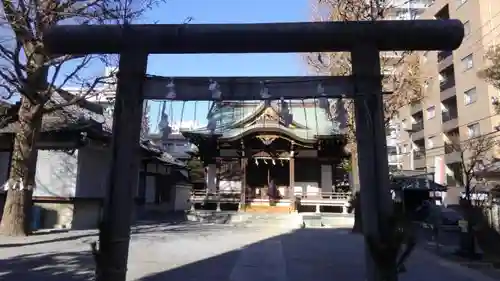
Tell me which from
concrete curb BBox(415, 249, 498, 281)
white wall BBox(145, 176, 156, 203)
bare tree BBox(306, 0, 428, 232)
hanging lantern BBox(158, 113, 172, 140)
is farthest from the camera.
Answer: white wall BBox(145, 176, 156, 203)

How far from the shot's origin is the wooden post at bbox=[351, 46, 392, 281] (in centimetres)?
582

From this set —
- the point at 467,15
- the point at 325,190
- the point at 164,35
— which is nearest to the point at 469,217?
the point at 164,35

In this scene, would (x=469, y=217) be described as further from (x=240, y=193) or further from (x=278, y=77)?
(x=240, y=193)

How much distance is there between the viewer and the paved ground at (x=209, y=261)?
8.62m

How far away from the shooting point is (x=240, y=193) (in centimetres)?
2912

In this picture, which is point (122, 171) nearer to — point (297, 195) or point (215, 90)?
point (215, 90)

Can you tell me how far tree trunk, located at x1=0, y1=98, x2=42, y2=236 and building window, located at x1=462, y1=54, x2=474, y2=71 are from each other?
34415 mm

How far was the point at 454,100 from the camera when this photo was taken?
41.6m

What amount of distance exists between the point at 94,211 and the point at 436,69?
3709 cm

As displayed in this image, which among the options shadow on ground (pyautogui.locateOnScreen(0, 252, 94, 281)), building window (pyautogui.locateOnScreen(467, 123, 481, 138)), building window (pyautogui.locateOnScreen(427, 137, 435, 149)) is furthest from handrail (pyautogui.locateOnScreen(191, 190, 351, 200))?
building window (pyautogui.locateOnScreen(427, 137, 435, 149))

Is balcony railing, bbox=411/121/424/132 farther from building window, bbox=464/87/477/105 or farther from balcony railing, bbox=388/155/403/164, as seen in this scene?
building window, bbox=464/87/477/105

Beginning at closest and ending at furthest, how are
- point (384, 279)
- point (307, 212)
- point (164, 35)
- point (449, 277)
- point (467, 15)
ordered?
point (384, 279) → point (164, 35) → point (449, 277) → point (307, 212) → point (467, 15)

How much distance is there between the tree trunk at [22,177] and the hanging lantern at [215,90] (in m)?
10.1

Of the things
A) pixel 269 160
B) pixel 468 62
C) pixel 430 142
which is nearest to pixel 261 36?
pixel 269 160
